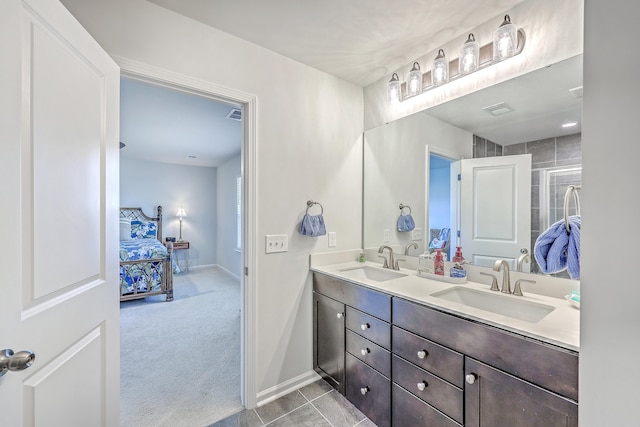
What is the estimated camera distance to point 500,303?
4.70 ft

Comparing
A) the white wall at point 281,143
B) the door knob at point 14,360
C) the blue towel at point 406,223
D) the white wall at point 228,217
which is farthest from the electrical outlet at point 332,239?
the white wall at point 228,217

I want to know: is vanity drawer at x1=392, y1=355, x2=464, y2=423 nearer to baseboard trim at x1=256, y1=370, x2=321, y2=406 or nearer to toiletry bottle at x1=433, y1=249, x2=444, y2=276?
toiletry bottle at x1=433, y1=249, x2=444, y2=276

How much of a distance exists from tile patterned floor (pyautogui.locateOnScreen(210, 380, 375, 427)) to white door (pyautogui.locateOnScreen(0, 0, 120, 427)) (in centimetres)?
78

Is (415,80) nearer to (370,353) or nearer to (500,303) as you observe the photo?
(500,303)

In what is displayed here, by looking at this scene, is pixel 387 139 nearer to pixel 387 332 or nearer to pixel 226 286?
pixel 387 332

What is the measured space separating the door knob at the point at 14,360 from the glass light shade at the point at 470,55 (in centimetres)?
231

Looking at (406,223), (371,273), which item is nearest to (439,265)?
(406,223)

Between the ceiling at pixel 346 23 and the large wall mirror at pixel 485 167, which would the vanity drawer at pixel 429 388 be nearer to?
the large wall mirror at pixel 485 167

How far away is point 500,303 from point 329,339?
115 centimetres

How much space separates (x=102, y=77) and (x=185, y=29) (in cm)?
63

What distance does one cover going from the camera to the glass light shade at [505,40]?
4.75 feet

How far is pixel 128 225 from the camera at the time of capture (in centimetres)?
571

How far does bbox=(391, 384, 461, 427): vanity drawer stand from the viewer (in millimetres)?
1299

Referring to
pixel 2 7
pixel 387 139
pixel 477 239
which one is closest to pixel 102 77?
pixel 2 7
